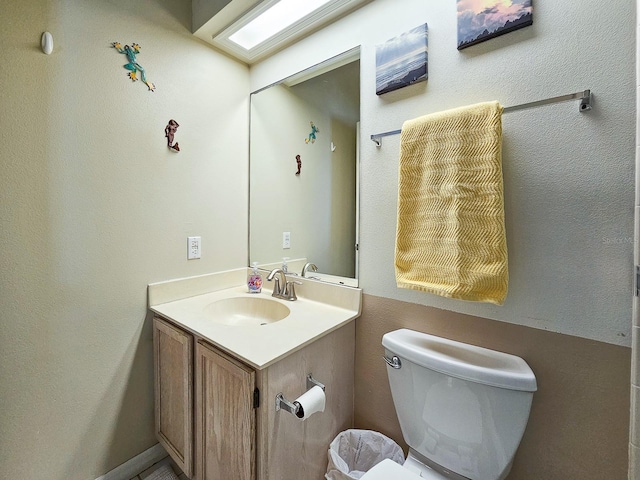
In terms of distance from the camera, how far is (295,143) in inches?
66.6

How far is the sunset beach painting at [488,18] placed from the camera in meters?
0.90

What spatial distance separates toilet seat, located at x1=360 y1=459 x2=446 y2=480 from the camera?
88 cm

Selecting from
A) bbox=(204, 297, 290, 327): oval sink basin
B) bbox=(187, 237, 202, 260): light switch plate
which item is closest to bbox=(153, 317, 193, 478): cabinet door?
bbox=(204, 297, 290, 327): oval sink basin

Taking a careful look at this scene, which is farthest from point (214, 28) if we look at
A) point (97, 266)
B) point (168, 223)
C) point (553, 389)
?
point (553, 389)

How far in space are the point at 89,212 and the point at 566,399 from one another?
1906mm

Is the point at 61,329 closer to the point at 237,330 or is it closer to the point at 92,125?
the point at 237,330

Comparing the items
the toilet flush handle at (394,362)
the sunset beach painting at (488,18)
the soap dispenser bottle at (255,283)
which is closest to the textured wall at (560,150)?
the sunset beach painting at (488,18)

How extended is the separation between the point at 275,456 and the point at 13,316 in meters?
1.09

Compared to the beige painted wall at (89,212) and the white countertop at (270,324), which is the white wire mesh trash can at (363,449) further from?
the beige painted wall at (89,212)

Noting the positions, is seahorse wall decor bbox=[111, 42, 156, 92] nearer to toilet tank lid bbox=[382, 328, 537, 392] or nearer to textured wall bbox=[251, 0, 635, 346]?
textured wall bbox=[251, 0, 635, 346]

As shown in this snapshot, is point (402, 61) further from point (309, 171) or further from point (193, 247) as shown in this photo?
point (193, 247)

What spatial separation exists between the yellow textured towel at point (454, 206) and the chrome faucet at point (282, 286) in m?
0.64

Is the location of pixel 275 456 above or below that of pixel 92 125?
below

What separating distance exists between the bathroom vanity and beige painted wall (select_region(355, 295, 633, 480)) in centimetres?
50
